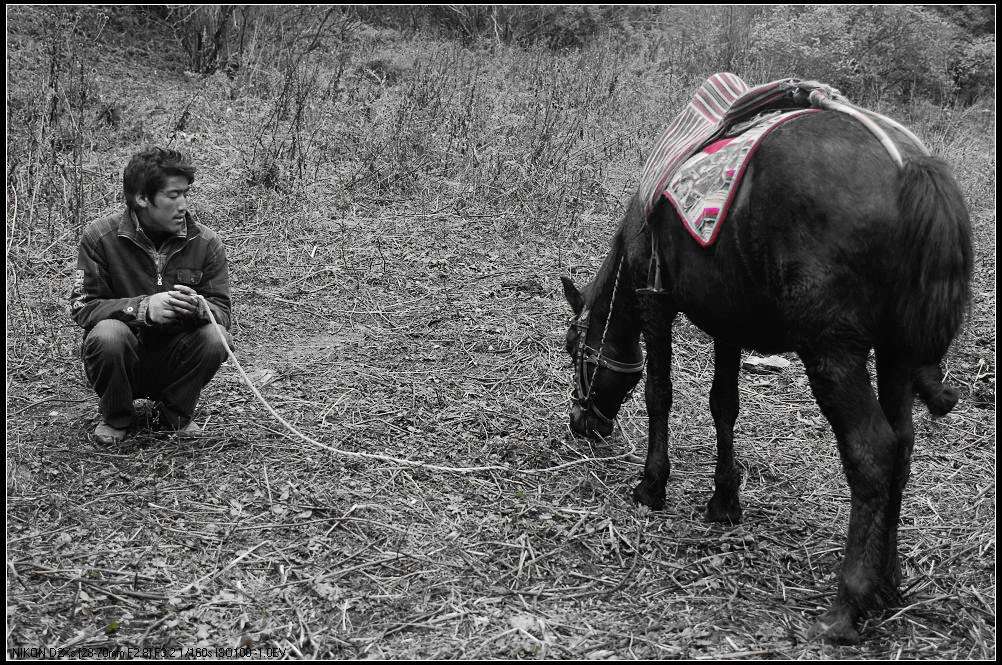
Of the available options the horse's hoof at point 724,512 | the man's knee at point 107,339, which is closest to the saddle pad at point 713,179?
the horse's hoof at point 724,512

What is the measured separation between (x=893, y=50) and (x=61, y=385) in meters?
11.2

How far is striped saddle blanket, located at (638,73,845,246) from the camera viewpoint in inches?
131

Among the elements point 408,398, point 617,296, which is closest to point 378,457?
point 408,398

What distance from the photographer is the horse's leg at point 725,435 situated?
13.6 ft

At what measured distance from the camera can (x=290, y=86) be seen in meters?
8.67

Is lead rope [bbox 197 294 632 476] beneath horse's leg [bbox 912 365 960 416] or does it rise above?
beneath

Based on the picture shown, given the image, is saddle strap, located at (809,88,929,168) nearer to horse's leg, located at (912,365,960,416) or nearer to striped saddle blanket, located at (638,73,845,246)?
striped saddle blanket, located at (638,73,845,246)

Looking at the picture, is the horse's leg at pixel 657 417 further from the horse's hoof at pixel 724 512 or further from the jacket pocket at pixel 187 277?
the jacket pocket at pixel 187 277

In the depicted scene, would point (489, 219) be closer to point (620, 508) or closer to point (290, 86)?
point (290, 86)

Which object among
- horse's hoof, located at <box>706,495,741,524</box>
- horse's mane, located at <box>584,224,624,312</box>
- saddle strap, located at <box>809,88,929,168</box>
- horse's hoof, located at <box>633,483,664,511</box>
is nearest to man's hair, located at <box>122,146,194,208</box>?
horse's mane, located at <box>584,224,624,312</box>

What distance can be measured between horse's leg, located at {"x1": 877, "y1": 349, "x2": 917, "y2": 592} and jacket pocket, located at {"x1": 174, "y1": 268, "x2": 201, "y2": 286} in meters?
3.30

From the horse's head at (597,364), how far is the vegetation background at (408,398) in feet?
0.68

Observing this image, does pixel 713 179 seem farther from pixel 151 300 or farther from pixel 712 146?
pixel 151 300

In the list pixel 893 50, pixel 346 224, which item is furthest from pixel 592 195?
pixel 893 50
